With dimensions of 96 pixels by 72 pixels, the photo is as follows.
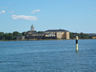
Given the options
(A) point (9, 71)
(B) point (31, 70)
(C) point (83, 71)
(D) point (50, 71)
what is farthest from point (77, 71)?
(A) point (9, 71)

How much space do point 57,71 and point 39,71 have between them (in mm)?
2010

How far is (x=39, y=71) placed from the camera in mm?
29469

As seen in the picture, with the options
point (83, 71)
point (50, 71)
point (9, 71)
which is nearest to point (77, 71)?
point (83, 71)

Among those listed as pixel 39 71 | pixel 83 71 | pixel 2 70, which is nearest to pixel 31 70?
pixel 39 71

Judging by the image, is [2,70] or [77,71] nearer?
[77,71]

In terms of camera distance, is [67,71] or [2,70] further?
[2,70]

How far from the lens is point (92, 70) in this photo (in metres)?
29.7

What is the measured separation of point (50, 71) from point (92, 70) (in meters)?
4.71

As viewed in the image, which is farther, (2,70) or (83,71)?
(2,70)

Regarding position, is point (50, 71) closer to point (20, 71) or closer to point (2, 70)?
point (20, 71)

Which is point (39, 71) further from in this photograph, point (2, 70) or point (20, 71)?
point (2, 70)

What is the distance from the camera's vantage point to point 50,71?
96.8ft

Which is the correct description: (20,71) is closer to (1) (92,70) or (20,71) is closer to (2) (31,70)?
(2) (31,70)

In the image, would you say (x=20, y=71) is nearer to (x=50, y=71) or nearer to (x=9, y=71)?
(x=9, y=71)
